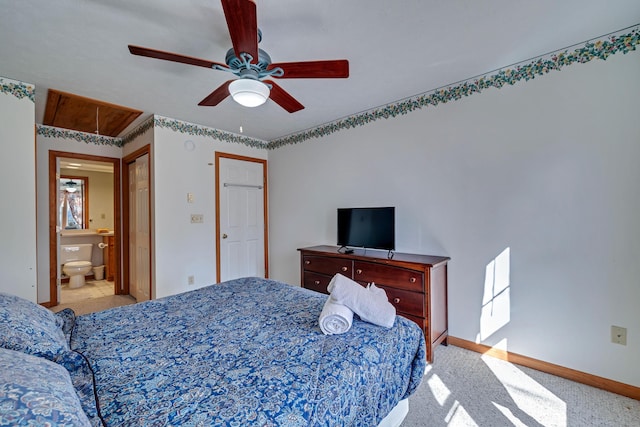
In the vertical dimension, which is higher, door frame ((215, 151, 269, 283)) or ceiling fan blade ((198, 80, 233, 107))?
ceiling fan blade ((198, 80, 233, 107))

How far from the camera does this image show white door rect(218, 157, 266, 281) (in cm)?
401

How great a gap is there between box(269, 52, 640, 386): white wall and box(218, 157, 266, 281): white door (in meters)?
2.11

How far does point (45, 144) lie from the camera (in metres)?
3.69

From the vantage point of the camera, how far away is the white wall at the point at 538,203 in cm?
193

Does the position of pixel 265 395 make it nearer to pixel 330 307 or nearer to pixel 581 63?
pixel 330 307

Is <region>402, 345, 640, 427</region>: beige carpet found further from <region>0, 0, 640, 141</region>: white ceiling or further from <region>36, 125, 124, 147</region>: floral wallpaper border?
<region>36, 125, 124, 147</region>: floral wallpaper border

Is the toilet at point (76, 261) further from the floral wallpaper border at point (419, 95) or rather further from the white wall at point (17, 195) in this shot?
the white wall at point (17, 195)

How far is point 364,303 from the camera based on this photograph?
155 cm

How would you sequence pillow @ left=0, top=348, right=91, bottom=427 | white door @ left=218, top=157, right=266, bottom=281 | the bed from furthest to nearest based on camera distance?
white door @ left=218, top=157, right=266, bottom=281 < the bed < pillow @ left=0, top=348, right=91, bottom=427

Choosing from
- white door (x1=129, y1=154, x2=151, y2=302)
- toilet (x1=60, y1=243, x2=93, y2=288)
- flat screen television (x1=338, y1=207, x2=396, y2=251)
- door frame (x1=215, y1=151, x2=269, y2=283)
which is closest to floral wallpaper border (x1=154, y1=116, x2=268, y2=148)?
door frame (x1=215, y1=151, x2=269, y2=283)

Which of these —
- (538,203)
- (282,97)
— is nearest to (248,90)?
(282,97)

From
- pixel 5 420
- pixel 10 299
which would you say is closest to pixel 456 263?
pixel 5 420

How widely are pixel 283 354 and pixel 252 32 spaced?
152cm

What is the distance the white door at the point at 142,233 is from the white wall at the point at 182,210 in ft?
0.90
